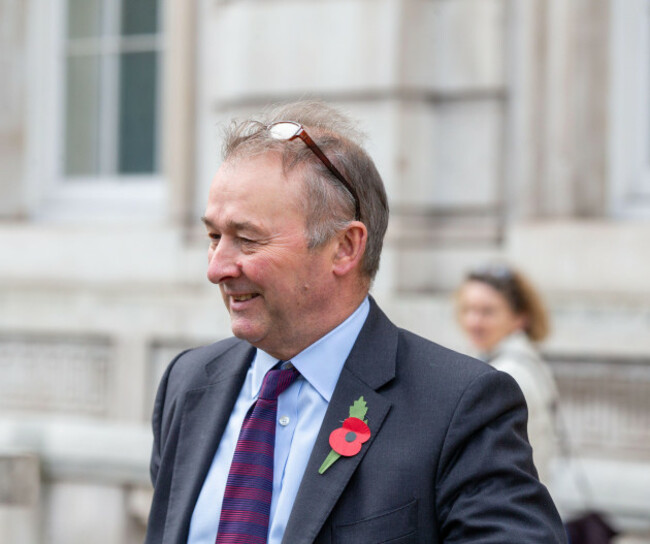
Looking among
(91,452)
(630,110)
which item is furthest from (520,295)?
(630,110)

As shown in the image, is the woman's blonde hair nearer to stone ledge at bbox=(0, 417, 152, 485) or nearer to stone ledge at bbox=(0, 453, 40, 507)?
stone ledge at bbox=(0, 417, 152, 485)

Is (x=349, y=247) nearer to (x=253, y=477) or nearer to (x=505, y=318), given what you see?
(x=253, y=477)

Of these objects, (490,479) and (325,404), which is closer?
(490,479)

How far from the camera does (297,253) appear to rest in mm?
2072

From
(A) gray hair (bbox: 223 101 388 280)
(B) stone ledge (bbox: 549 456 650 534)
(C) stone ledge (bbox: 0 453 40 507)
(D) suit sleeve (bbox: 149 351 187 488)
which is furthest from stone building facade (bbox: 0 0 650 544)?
(A) gray hair (bbox: 223 101 388 280)

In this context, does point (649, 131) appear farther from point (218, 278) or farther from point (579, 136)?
point (218, 278)

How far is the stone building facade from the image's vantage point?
212 inches

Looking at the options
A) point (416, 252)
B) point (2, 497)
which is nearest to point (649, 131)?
point (416, 252)

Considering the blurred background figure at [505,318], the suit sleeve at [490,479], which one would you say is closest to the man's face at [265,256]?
the suit sleeve at [490,479]

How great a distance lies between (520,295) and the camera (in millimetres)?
4254

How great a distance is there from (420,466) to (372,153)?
400cm

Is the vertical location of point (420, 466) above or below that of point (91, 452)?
above

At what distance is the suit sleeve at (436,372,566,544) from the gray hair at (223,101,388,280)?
390 millimetres

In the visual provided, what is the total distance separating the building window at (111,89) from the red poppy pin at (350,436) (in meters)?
5.26
